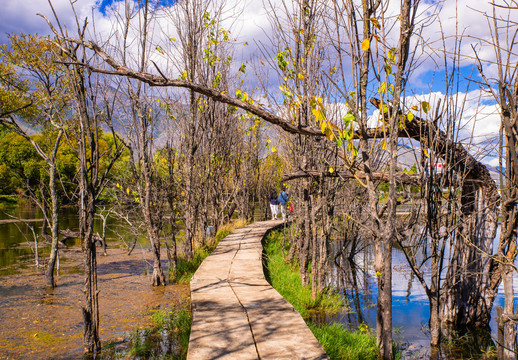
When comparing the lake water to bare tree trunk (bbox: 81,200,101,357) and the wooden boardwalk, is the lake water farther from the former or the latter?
bare tree trunk (bbox: 81,200,101,357)

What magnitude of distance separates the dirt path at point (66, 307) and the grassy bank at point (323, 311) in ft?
6.24

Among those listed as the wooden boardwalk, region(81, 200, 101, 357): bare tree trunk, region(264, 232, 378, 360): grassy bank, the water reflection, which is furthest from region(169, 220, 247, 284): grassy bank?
region(81, 200, 101, 357): bare tree trunk

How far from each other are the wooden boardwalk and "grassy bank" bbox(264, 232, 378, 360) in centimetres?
56

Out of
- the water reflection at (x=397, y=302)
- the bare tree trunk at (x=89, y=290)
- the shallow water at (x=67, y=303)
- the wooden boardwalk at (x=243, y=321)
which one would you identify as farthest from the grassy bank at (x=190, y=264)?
the bare tree trunk at (x=89, y=290)

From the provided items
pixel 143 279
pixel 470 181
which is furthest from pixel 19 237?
pixel 470 181

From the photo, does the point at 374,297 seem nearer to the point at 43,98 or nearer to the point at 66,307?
the point at 66,307

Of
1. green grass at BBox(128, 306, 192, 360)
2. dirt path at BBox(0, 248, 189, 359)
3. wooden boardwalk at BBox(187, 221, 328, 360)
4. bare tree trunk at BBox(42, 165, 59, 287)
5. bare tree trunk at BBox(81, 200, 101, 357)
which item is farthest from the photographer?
bare tree trunk at BBox(42, 165, 59, 287)

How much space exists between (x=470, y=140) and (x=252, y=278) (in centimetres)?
372

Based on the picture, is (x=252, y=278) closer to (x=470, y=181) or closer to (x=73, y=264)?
(x=470, y=181)

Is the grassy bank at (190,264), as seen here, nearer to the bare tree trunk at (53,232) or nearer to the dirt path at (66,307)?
the dirt path at (66,307)

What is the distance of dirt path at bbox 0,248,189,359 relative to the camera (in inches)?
211

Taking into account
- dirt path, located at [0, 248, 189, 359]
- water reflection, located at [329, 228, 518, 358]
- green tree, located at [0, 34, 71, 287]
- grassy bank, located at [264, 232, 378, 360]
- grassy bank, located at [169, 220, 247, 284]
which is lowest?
water reflection, located at [329, 228, 518, 358]

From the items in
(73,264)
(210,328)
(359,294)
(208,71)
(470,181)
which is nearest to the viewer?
(210,328)

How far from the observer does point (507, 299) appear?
4375mm
